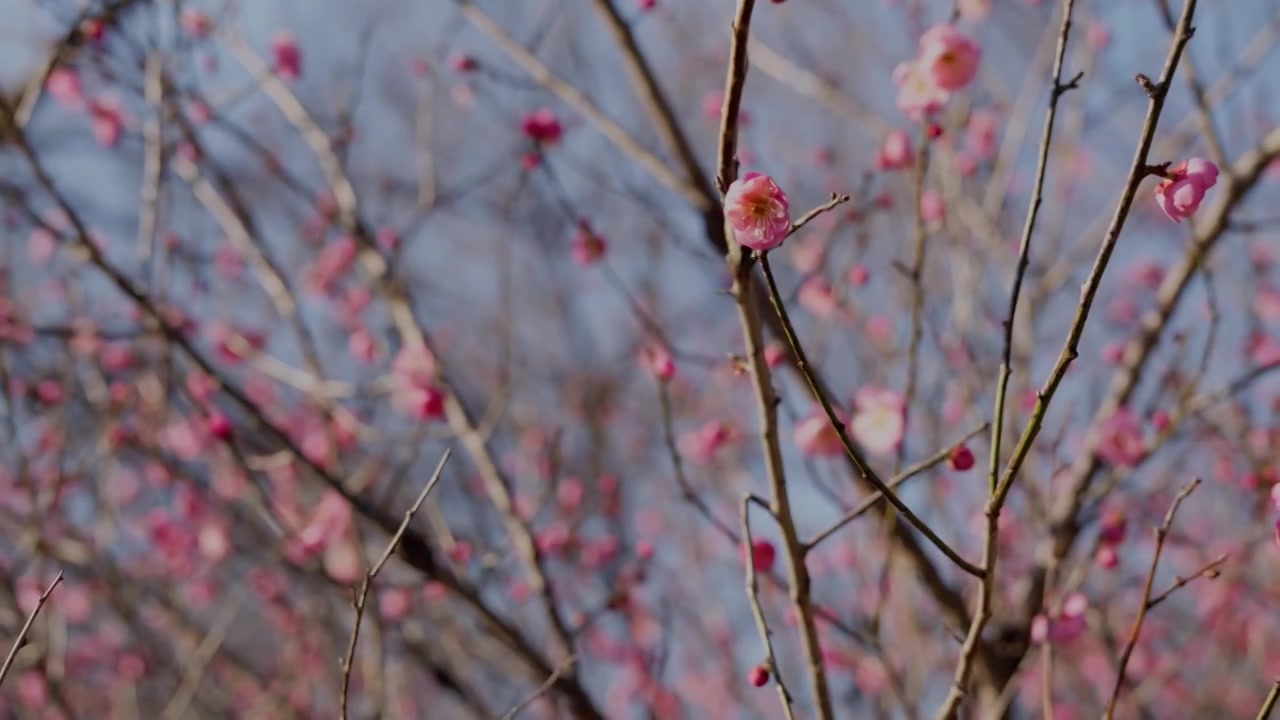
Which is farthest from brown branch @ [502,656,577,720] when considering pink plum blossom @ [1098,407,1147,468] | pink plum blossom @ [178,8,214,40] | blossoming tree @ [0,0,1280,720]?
pink plum blossom @ [178,8,214,40]

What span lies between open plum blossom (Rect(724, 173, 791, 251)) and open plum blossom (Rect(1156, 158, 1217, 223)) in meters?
0.43

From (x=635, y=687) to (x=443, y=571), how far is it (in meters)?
2.02

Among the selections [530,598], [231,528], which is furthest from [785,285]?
[231,528]

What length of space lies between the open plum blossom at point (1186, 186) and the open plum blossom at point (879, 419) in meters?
0.87

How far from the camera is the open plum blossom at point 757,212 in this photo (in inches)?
43.5

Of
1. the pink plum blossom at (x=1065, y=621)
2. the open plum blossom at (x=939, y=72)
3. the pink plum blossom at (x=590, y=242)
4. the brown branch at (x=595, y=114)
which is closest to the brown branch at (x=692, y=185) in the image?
the brown branch at (x=595, y=114)

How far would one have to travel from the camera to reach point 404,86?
7090mm

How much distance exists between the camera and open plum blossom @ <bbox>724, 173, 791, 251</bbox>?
1105 mm

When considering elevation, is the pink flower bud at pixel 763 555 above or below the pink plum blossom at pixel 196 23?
below

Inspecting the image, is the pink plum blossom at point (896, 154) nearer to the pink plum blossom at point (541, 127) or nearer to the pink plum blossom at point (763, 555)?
the pink plum blossom at point (541, 127)

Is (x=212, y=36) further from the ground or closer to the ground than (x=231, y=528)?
further from the ground

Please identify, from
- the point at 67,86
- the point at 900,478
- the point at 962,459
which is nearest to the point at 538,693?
the point at 900,478

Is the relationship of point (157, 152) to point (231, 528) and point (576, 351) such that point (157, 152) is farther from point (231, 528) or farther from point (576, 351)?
point (576, 351)

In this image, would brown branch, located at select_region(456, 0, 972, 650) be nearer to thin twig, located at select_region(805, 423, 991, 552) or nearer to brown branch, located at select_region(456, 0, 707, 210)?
brown branch, located at select_region(456, 0, 707, 210)
